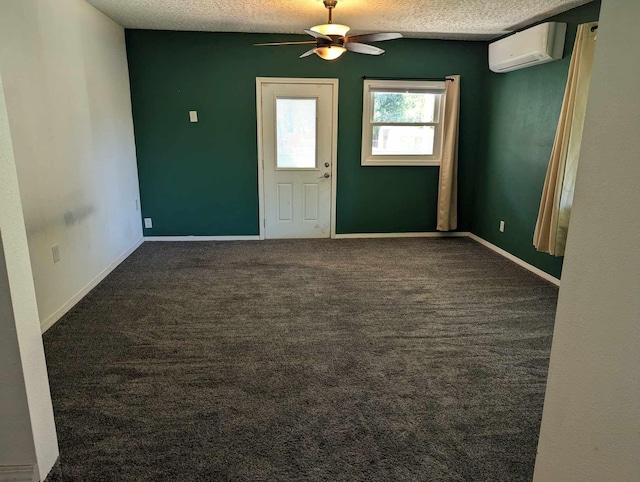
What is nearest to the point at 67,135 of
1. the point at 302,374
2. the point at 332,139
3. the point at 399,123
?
the point at 302,374

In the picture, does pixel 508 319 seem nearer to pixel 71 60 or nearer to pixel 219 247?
pixel 219 247

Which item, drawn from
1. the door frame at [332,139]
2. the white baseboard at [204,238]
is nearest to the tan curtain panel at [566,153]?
the door frame at [332,139]

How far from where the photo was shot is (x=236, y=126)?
5234 mm

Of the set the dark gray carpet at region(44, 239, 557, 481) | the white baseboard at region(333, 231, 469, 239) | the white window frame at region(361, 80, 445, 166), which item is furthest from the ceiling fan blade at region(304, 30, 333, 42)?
the white baseboard at region(333, 231, 469, 239)

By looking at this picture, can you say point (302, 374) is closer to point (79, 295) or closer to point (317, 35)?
point (79, 295)

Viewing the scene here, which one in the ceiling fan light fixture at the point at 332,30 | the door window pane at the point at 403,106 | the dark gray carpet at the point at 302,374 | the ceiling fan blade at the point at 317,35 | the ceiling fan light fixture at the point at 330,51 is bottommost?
the dark gray carpet at the point at 302,374

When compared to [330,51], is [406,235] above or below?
below

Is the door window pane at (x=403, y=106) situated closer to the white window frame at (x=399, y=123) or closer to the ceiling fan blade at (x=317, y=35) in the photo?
the white window frame at (x=399, y=123)

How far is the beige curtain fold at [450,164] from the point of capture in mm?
5281

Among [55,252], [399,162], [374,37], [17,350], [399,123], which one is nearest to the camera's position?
[17,350]

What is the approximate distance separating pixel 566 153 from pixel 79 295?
13.8 ft

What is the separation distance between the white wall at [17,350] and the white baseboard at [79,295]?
149 cm

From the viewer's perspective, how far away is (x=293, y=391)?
2.34 meters

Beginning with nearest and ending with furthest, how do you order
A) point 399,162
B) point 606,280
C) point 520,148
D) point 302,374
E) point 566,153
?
point 606,280 < point 302,374 < point 566,153 < point 520,148 < point 399,162
